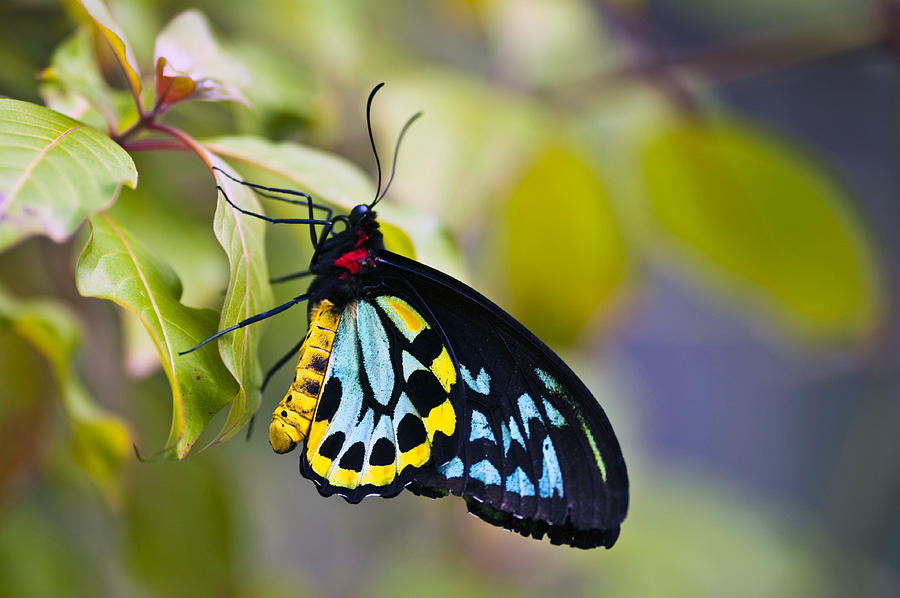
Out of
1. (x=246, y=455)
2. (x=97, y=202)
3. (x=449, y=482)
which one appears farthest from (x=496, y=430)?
(x=246, y=455)

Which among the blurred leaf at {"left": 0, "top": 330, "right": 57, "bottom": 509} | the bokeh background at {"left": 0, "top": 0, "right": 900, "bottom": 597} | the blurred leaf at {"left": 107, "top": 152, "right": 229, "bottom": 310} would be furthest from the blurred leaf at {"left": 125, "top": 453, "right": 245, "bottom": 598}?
the blurred leaf at {"left": 107, "top": 152, "right": 229, "bottom": 310}

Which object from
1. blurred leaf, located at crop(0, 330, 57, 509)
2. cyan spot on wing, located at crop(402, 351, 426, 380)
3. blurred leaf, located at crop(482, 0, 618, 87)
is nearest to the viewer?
cyan spot on wing, located at crop(402, 351, 426, 380)

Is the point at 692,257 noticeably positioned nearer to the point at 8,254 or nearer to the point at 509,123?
the point at 509,123

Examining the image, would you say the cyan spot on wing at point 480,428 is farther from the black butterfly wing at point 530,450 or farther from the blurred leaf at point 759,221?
the blurred leaf at point 759,221

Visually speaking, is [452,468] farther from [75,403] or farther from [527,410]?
[75,403]

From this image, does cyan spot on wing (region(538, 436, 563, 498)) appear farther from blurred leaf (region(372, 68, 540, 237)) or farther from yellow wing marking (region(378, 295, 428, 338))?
blurred leaf (region(372, 68, 540, 237))

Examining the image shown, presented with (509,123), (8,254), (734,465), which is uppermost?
(734,465)
